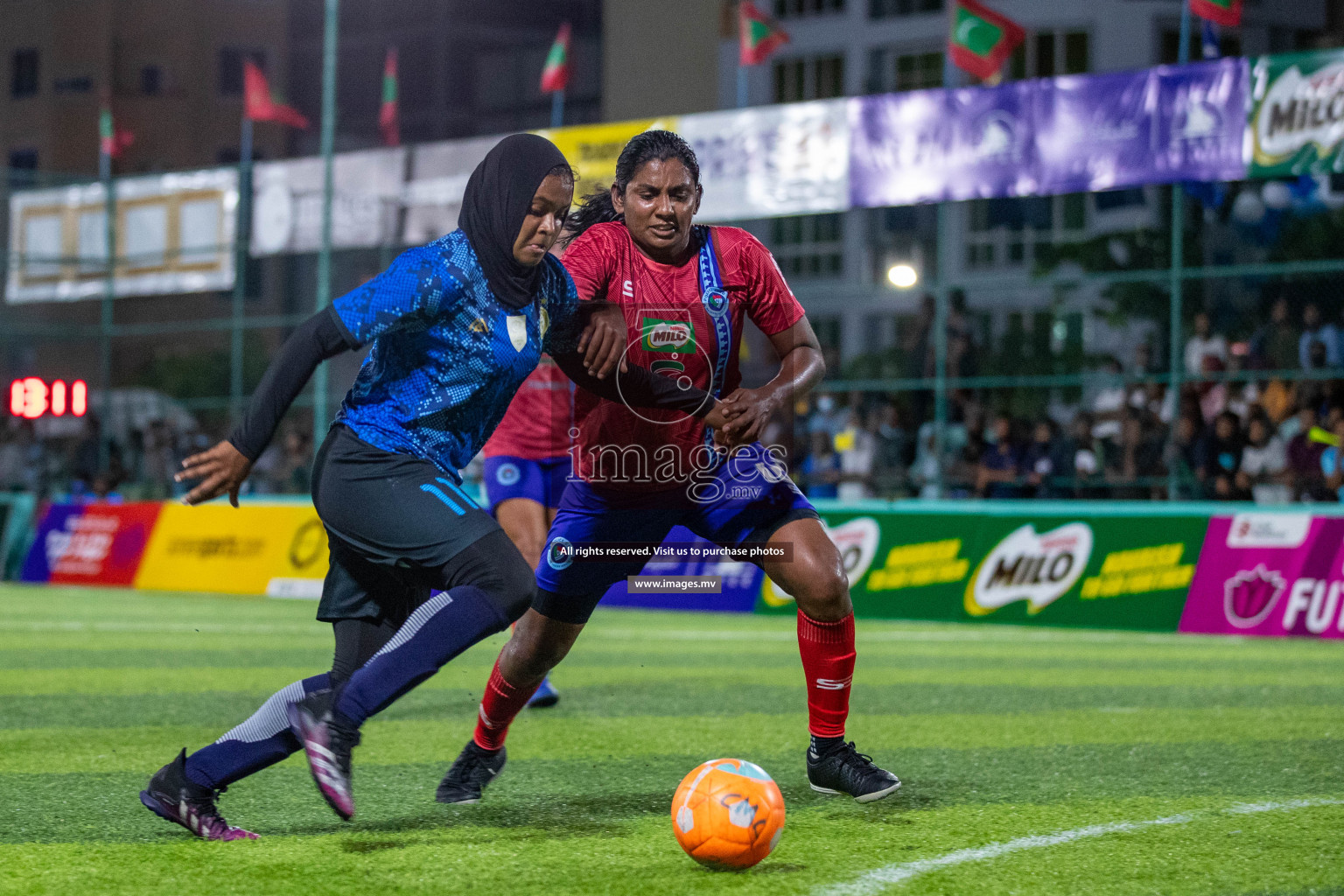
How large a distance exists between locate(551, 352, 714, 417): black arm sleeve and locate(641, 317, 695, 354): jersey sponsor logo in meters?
0.28

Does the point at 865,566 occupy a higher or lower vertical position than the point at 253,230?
lower

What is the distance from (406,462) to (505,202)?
2.51ft

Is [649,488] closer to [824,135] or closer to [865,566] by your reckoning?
[865,566]

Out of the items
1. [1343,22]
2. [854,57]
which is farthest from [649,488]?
[854,57]

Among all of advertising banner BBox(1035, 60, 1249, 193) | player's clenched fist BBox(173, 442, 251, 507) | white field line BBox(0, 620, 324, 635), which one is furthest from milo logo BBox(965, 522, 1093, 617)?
player's clenched fist BBox(173, 442, 251, 507)

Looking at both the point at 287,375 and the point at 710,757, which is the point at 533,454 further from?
the point at 287,375

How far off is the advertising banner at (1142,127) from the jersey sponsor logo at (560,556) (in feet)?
34.6

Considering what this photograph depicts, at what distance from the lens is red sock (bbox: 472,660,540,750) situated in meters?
5.34

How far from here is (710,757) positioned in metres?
6.50

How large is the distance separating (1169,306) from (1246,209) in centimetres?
341

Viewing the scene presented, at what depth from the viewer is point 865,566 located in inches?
562

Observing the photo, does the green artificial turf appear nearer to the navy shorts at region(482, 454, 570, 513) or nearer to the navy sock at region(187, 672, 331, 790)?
the navy sock at region(187, 672, 331, 790)

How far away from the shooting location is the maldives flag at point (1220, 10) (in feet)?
51.9

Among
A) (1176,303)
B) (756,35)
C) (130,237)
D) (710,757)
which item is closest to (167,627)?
(710,757)
